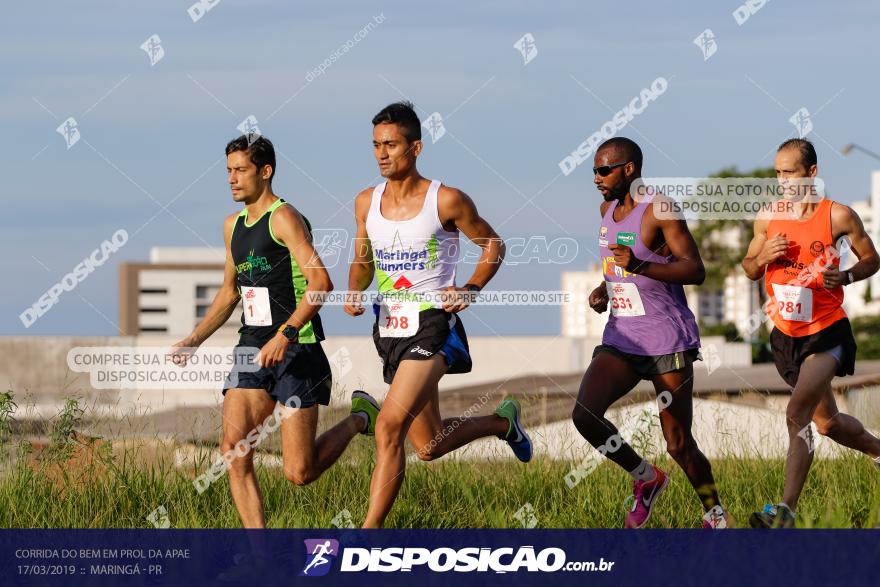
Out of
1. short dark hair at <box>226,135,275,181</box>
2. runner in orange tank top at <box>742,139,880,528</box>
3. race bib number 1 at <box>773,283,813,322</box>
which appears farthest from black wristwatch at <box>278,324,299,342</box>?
race bib number 1 at <box>773,283,813,322</box>

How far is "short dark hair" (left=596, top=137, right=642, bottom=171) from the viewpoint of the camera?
7121 mm

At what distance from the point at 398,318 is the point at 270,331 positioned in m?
0.68

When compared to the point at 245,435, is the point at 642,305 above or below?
above

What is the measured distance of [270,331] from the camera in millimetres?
6969

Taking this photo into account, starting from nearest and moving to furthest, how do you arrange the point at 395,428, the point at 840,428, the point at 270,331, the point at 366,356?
1. the point at 395,428
2. the point at 270,331
3. the point at 840,428
4. the point at 366,356

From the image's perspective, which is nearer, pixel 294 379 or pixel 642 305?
pixel 294 379

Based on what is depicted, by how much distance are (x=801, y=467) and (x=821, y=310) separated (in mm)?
895

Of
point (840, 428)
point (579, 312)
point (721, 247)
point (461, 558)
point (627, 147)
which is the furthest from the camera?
point (579, 312)

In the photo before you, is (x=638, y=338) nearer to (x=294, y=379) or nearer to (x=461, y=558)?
(x=461, y=558)

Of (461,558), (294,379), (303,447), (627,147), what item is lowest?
(461,558)

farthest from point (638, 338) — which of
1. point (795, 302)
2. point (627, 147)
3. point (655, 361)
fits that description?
point (627, 147)

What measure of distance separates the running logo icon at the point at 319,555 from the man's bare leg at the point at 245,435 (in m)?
0.44

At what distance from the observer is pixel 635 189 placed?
284 inches

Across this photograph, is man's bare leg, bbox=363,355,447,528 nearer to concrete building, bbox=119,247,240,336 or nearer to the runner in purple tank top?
the runner in purple tank top
